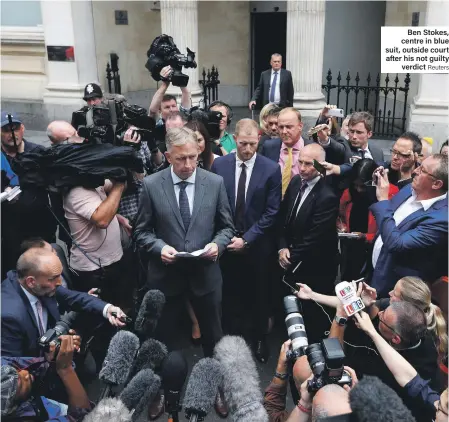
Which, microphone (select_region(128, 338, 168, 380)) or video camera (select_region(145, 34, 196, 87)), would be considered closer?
microphone (select_region(128, 338, 168, 380))

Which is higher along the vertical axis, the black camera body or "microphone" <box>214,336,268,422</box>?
the black camera body

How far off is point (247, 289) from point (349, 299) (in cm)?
184

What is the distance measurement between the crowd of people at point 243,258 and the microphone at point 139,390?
47 cm

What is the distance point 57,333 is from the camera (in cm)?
280

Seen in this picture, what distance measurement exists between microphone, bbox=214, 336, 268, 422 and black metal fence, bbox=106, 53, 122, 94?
9.86m

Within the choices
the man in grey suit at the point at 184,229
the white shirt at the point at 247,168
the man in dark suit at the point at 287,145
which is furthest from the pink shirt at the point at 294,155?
the man in grey suit at the point at 184,229

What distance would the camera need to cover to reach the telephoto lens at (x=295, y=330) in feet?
8.44

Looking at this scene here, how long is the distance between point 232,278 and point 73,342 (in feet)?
6.30

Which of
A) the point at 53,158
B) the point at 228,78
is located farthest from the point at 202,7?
the point at 53,158

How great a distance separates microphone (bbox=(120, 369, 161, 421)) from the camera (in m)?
2.56

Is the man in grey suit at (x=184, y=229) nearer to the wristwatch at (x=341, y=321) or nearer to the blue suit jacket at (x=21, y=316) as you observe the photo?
the blue suit jacket at (x=21, y=316)

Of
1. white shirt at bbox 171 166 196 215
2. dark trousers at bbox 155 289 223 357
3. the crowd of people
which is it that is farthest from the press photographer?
dark trousers at bbox 155 289 223 357

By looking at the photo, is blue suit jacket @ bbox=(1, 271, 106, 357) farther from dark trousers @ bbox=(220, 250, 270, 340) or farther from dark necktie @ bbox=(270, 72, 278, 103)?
dark necktie @ bbox=(270, 72, 278, 103)

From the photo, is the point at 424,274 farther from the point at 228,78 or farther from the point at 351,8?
the point at 228,78
